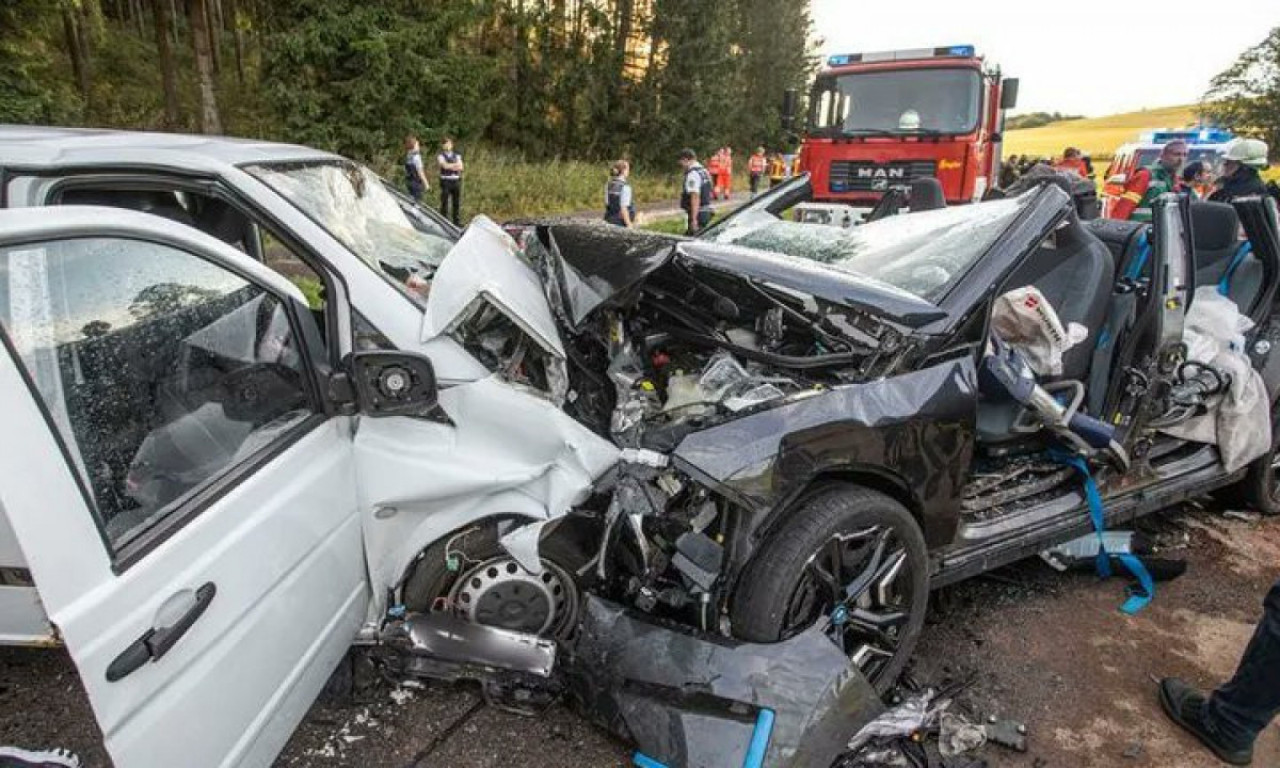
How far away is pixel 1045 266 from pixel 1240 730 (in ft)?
7.01

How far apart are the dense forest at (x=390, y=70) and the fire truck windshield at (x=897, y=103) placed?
392 inches

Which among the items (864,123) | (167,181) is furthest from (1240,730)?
(864,123)

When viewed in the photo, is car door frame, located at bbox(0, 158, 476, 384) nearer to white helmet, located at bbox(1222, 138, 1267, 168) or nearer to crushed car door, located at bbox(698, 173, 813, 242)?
crushed car door, located at bbox(698, 173, 813, 242)

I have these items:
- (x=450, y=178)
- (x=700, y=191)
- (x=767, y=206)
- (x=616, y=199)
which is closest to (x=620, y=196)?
(x=616, y=199)

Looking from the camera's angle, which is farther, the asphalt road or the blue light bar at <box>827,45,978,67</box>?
the blue light bar at <box>827,45,978,67</box>

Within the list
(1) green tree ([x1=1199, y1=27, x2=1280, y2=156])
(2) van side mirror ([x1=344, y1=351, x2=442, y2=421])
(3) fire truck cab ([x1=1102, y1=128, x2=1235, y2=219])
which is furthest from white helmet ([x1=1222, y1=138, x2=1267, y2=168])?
(1) green tree ([x1=1199, y1=27, x2=1280, y2=156])

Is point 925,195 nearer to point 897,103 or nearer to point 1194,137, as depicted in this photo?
point 897,103

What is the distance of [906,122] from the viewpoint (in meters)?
9.65

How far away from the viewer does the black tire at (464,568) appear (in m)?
2.37

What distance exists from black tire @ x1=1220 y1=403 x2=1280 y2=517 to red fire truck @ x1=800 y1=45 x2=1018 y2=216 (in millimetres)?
6164

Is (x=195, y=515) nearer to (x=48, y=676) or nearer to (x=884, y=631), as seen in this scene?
(x=48, y=676)

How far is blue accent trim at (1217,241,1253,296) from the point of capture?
3.95m

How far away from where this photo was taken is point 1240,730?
2375mm

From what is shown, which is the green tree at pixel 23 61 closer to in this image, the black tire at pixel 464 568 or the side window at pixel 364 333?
the side window at pixel 364 333
